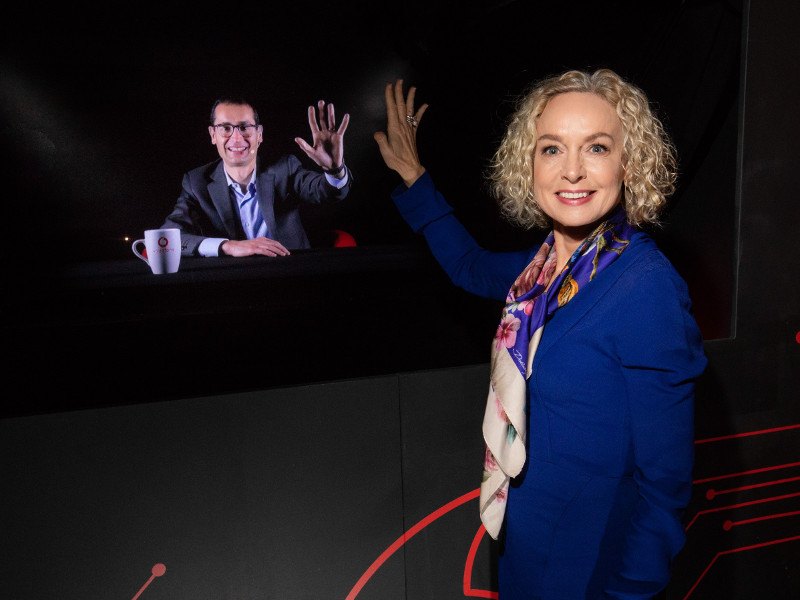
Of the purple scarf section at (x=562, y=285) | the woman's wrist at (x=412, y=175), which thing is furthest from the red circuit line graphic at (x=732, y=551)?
the woman's wrist at (x=412, y=175)

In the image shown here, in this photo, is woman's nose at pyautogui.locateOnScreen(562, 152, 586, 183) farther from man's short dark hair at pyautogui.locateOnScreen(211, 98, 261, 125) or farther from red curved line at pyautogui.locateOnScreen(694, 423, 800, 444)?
red curved line at pyautogui.locateOnScreen(694, 423, 800, 444)

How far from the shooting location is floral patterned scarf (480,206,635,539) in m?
1.07

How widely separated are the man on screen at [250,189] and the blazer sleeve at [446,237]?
0.68 feet

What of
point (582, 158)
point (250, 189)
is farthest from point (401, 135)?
point (582, 158)

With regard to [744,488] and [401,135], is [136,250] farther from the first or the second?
[744,488]

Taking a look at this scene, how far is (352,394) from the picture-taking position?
5.12 ft

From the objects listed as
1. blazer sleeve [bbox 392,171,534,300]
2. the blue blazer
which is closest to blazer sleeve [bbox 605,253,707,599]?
the blue blazer

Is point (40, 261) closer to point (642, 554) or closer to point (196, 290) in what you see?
point (196, 290)

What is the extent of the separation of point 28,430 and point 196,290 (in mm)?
487

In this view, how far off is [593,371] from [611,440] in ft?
0.43

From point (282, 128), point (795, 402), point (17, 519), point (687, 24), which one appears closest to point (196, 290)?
point (282, 128)

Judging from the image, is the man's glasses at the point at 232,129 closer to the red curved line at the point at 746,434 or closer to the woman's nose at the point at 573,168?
the woman's nose at the point at 573,168

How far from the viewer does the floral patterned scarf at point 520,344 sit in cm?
107

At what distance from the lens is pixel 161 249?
1.48m
